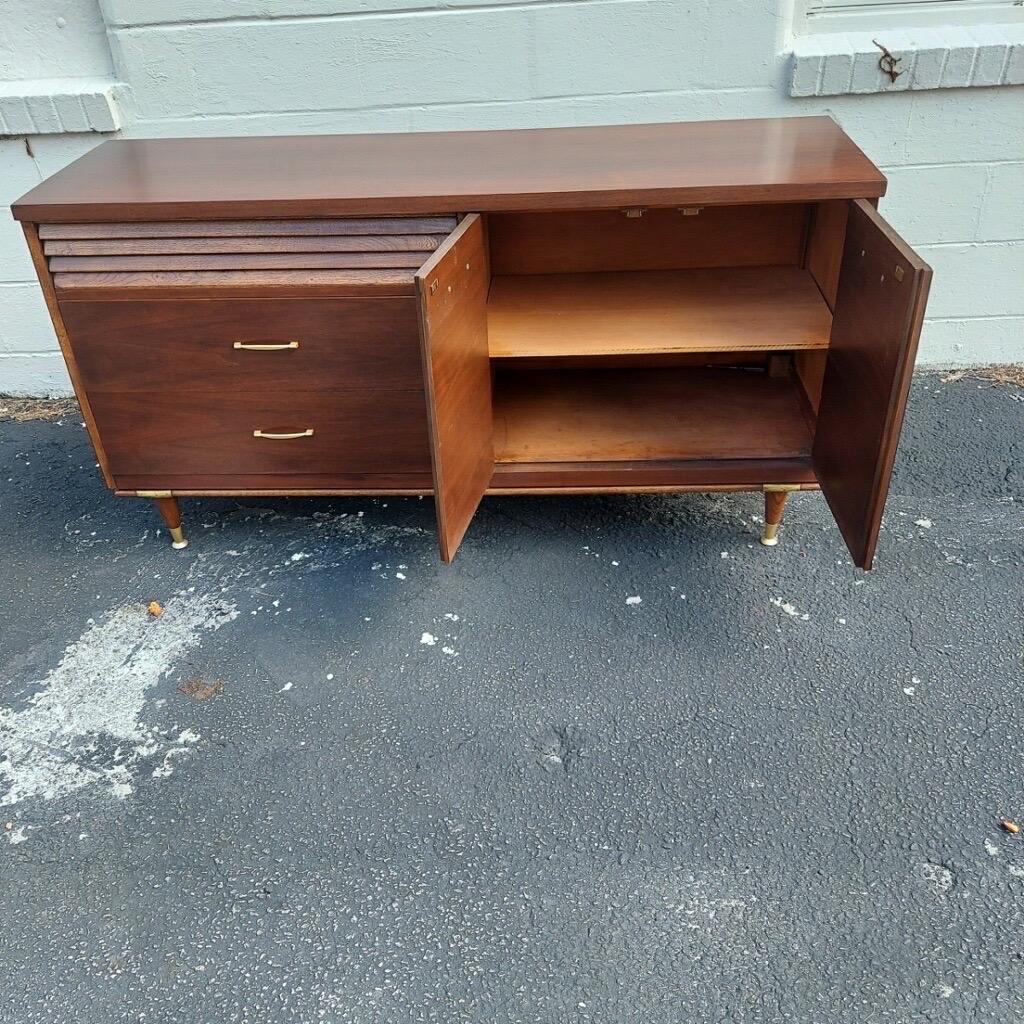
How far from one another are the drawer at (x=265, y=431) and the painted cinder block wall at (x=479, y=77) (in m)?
0.94

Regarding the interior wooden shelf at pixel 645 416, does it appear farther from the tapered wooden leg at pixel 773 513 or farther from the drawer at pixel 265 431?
Answer: the drawer at pixel 265 431

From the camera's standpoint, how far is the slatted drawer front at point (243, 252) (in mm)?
1740

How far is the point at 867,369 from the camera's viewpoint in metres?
1.59

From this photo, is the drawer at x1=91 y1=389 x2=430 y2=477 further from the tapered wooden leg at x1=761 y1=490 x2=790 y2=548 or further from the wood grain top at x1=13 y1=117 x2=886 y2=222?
the tapered wooden leg at x1=761 y1=490 x2=790 y2=548

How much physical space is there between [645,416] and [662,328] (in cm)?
28

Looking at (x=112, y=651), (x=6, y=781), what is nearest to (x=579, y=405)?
(x=112, y=651)

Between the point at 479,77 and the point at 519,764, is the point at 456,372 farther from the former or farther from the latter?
the point at 479,77

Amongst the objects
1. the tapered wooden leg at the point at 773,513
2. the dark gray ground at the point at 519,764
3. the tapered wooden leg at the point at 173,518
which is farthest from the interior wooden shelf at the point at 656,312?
the tapered wooden leg at the point at 173,518

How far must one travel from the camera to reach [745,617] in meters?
1.91

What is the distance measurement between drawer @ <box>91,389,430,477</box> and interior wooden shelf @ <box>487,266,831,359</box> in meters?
0.27

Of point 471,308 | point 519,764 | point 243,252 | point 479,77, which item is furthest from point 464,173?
point 519,764

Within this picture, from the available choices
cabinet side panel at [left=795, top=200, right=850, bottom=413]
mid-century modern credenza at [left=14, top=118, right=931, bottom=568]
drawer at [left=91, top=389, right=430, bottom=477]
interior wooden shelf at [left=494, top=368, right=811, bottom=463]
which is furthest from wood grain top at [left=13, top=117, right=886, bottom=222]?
interior wooden shelf at [left=494, top=368, right=811, bottom=463]

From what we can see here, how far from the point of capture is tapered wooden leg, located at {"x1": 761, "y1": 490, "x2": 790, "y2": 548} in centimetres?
199

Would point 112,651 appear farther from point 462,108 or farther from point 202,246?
point 462,108
